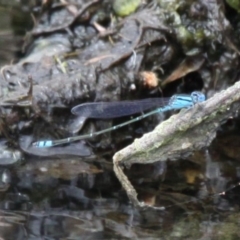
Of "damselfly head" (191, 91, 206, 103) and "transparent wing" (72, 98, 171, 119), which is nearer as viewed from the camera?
"damselfly head" (191, 91, 206, 103)

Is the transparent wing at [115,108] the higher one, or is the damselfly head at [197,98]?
the damselfly head at [197,98]

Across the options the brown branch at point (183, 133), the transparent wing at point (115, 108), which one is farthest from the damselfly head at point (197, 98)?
the transparent wing at point (115, 108)

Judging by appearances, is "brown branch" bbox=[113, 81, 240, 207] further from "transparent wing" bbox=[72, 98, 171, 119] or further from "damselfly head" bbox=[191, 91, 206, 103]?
"transparent wing" bbox=[72, 98, 171, 119]

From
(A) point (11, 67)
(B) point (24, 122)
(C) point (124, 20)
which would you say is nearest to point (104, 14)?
(C) point (124, 20)

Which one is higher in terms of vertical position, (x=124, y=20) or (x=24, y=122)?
(x=124, y=20)

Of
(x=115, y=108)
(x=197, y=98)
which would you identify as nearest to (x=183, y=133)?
(x=197, y=98)

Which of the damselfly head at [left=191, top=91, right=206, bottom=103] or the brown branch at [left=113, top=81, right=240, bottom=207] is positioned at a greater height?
the damselfly head at [left=191, top=91, right=206, bottom=103]

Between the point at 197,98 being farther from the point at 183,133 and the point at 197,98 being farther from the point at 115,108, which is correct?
the point at 115,108

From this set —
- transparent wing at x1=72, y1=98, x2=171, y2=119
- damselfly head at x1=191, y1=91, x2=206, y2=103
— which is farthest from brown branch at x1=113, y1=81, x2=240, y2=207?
transparent wing at x1=72, y1=98, x2=171, y2=119

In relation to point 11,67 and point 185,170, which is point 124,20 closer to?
point 11,67

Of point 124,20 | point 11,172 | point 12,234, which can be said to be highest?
point 124,20

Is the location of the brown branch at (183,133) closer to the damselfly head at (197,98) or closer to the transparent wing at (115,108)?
the damselfly head at (197,98)
